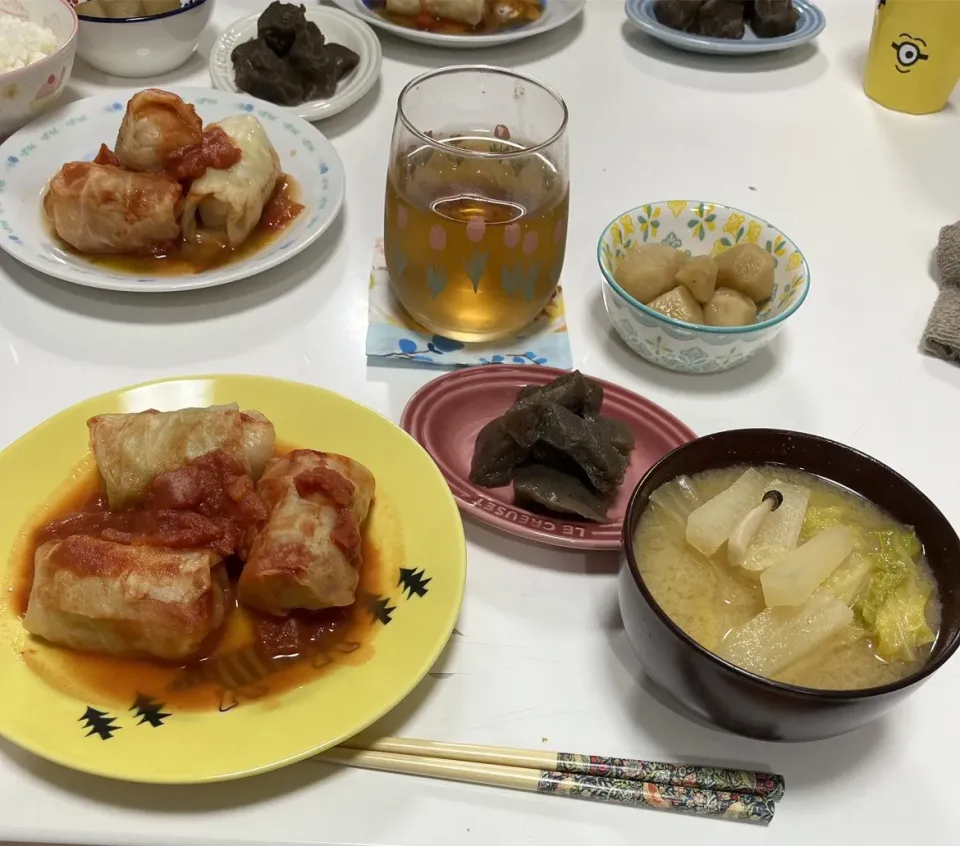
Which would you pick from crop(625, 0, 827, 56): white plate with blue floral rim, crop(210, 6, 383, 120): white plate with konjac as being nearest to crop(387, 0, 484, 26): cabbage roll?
crop(210, 6, 383, 120): white plate with konjac

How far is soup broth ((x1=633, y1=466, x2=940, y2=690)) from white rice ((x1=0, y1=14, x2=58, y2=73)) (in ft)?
4.83

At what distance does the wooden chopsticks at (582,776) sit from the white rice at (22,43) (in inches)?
57.5

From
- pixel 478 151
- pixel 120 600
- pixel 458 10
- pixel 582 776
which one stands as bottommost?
pixel 582 776

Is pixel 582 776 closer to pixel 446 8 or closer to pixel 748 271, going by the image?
pixel 748 271

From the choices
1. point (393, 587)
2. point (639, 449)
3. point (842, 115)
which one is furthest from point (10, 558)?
point (842, 115)

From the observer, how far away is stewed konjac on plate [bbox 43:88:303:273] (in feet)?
4.66

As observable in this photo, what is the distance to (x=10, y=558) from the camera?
3.22 ft

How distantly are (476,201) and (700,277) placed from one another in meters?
0.37

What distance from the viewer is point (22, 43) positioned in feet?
5.55

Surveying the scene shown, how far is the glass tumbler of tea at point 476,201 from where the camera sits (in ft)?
4.14

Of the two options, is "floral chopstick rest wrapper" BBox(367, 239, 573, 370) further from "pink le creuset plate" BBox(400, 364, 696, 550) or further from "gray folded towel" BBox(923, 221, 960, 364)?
"gray folded towel" BBox(923, 221, 960, 364)

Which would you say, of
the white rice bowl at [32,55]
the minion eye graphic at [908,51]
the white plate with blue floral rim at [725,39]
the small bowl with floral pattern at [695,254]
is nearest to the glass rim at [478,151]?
the small bowl with floral pattern at [695,254]

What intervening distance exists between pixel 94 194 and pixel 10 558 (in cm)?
68

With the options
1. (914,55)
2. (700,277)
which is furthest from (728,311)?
(914,55)
